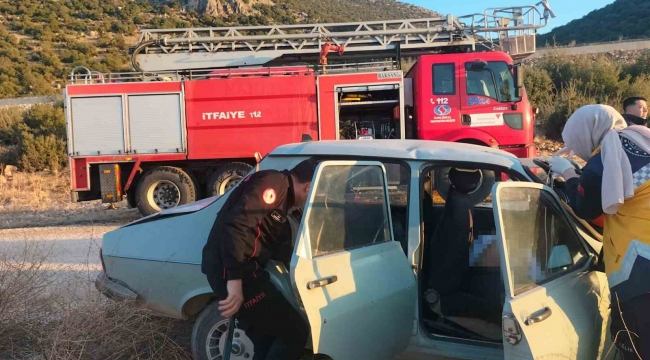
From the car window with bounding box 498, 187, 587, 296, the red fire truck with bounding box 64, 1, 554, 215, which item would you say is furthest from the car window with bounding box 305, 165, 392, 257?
the red fire truck with bounding box 64, 1, 554, 215

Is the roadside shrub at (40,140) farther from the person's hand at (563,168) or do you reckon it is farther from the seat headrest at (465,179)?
the person's hand at (563,168)

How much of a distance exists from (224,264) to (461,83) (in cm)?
767

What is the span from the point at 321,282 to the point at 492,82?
7723mm

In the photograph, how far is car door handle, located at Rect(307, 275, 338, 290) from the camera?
7.92 ft

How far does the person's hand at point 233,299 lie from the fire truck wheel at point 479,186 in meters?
1.45

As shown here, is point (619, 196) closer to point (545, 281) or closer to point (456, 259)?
point (545, 281)

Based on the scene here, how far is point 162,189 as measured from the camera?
9.81 m

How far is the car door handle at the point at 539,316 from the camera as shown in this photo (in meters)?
2.15

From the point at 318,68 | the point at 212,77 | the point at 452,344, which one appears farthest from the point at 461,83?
the point at 452,344

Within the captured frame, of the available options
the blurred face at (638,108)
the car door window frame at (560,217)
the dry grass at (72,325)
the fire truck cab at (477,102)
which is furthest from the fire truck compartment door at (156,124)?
the car door window frame at (560,217)

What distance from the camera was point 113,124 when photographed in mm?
9672

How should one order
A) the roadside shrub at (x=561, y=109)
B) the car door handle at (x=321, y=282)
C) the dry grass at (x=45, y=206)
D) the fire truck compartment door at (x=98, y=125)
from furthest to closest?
the roadside shrub at (x=561, y=109) → the dry grass at (x=45, y=206) → the fire truck compartment door at (x=98, y=125) → the car door handle at (x=321, y=282)

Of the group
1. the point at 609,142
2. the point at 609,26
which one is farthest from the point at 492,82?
the point at 609,26

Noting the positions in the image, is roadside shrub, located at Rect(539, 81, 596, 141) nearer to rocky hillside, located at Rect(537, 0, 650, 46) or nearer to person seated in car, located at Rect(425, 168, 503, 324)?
person seated in car, located at Rect(425, 168, 503, 324)
